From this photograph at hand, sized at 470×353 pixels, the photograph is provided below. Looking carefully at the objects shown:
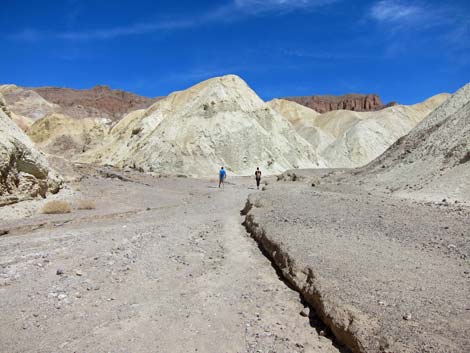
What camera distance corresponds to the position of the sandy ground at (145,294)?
179 inches

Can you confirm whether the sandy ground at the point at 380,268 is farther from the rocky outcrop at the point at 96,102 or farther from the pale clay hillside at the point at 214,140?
the rocky outcrop at the point at 96,102

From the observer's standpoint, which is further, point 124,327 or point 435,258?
point 435,258

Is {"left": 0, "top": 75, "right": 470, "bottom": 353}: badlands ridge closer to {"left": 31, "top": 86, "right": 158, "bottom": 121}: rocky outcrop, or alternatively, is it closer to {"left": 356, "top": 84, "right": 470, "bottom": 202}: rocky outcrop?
{"left": 356, "top": 84, "right": 470, "bottom": 202}: rocky outcrop

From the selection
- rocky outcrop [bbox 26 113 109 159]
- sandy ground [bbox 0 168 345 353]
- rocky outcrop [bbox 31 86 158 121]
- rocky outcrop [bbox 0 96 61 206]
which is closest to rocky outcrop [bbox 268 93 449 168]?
rocky outcrop [bbox 26 113 109 159]

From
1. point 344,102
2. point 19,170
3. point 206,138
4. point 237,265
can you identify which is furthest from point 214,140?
point 344,102

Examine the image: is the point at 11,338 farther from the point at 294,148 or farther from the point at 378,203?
the point at 294,148

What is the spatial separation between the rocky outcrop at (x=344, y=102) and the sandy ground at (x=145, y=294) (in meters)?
140

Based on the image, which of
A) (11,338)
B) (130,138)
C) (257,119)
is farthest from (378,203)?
(130,138)

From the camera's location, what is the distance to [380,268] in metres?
5.25

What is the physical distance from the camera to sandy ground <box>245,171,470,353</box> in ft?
12.3

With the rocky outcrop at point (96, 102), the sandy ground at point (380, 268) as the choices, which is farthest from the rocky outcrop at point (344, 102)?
the sandy ground at point (380, 268)

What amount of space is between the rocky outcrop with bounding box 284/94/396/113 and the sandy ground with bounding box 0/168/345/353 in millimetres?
140057

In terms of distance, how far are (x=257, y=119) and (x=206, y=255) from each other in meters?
37.5

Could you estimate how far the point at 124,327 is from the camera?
4840mm
